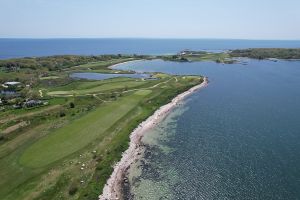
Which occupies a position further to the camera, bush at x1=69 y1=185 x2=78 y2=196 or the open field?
the open field

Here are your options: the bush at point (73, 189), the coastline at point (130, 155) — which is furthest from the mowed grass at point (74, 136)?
the bush at point (73, 189)

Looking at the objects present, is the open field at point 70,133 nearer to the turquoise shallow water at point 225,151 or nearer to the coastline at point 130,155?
the coastline at point 130,155

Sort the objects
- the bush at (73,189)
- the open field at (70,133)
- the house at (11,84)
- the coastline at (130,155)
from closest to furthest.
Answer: the bush at (73,189) → the coastline at (130,155) → the open field at (70,133) → the house at (11,84)

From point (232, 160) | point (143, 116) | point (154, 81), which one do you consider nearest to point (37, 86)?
point (154, 81)

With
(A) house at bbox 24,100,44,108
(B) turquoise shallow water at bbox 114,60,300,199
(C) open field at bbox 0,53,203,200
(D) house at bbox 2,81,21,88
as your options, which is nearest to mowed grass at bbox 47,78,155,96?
(C) open field at bbox 0,53,203,200

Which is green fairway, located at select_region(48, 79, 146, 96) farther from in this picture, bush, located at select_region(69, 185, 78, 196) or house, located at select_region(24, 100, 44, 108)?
bush, located at select_region(69, 185, 78, 196)

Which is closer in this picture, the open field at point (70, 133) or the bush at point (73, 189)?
the bush at point (73, 189)

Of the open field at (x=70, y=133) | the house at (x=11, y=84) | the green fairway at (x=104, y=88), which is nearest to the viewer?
the open field at (x=70, y=133)

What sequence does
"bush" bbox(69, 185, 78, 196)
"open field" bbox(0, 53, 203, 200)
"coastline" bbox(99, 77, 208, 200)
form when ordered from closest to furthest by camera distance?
1. "bush" bbox(69, 185, 78, 196)
2. "coastline" bbox(99, 77, 208, 200)
3. "open field" bbox(0, 53, 203, 200)
